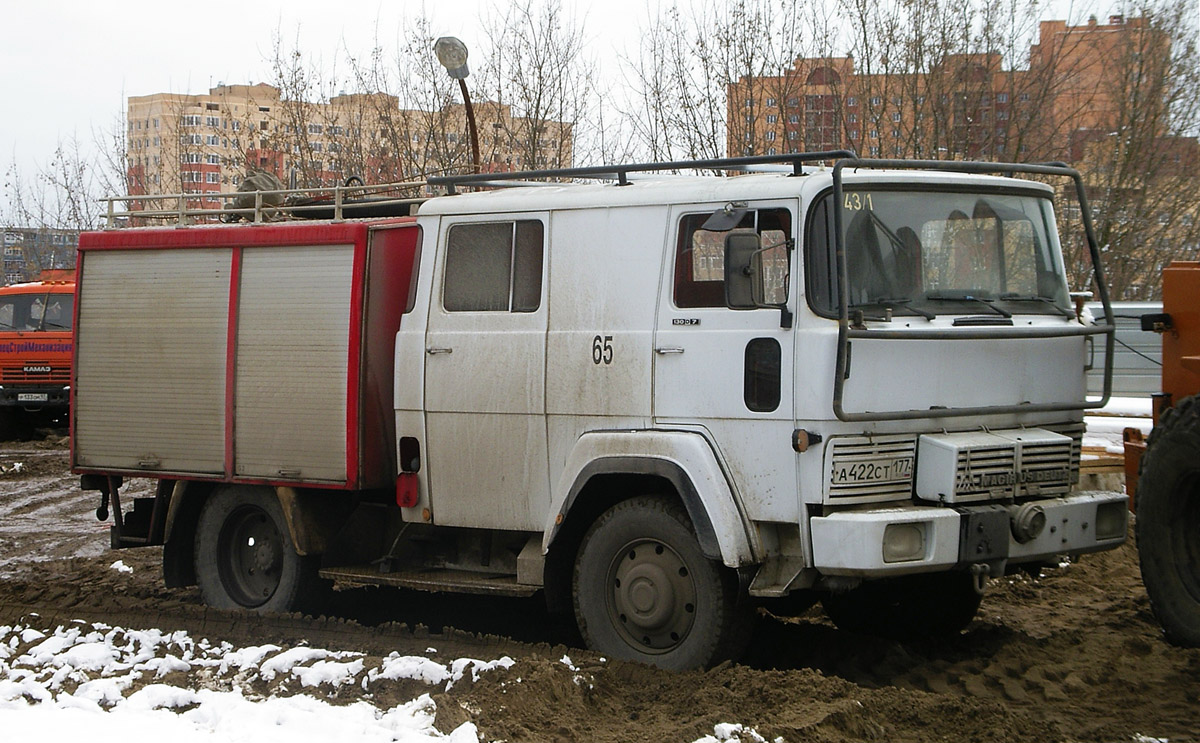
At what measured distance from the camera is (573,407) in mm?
7105

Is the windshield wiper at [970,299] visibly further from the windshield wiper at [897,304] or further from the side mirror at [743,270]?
the side mirror at [743,270]

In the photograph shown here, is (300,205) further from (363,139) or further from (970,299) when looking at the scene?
(363,139)

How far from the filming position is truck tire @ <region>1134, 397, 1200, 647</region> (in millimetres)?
6664

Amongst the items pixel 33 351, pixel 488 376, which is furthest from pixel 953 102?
pixel 33 351

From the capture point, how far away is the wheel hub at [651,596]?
264 inches

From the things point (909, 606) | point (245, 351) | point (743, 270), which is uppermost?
point (743, 270)

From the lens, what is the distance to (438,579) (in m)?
7.80

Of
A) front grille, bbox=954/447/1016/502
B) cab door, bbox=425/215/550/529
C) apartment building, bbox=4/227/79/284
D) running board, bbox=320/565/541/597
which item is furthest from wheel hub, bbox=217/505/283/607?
apartment building, bbox=4/227/79/284

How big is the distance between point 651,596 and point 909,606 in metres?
1.82

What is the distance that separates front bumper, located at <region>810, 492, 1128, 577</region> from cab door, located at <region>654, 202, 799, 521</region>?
271mm

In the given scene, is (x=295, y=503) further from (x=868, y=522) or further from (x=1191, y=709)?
(x=1191, y=709)

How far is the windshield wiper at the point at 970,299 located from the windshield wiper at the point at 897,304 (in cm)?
13

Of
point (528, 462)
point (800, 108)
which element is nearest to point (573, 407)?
point (528, 462)

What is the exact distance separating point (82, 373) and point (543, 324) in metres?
3.86
